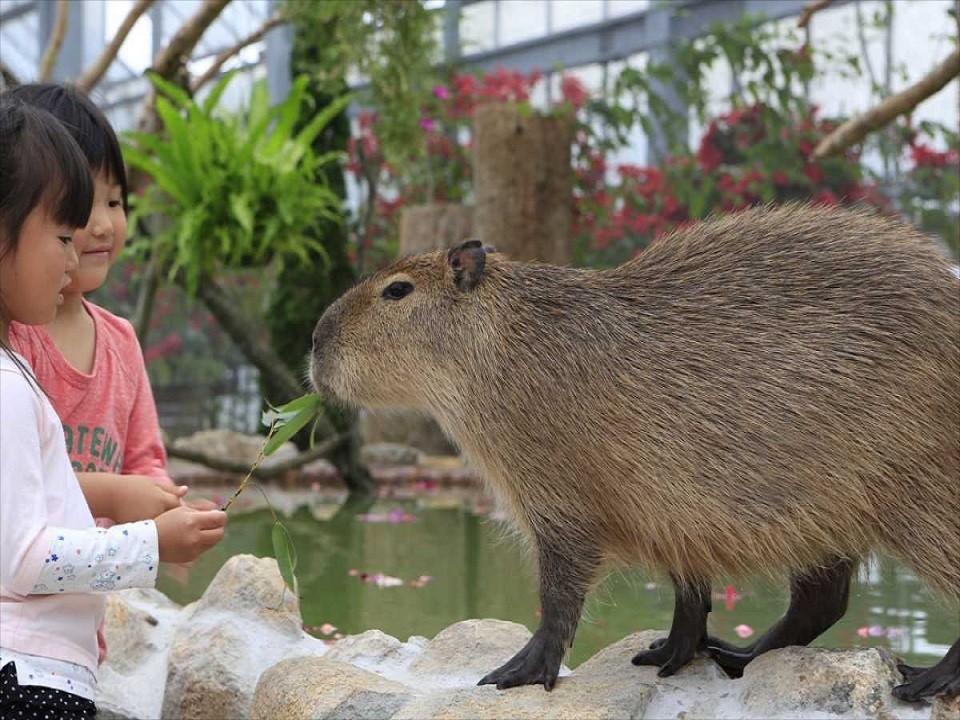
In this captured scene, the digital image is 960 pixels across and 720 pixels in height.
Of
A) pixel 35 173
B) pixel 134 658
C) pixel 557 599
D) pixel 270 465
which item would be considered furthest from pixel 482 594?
pixel 270 465

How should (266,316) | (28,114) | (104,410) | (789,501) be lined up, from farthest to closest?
(266,316) < (104,410) < (789,501) < (28,114)

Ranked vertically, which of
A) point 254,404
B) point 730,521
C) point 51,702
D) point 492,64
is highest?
point 492,64

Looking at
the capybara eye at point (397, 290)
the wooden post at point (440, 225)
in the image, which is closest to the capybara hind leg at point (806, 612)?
the capybara eye at point (397, 290)

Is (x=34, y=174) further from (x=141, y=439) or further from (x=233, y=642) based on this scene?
(x=233, y=642)

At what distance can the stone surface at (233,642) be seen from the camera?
2.48m

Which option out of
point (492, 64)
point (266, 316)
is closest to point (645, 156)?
point (492, 64)

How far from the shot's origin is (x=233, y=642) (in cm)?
260

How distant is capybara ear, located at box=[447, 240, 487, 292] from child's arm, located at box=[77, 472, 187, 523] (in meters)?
0.67

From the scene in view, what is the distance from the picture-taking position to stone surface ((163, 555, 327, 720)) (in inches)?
97.5

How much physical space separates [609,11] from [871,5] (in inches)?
74.0

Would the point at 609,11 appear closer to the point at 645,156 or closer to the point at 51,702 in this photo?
the point at 645,156

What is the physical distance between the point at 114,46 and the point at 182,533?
3.70m

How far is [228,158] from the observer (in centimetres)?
555

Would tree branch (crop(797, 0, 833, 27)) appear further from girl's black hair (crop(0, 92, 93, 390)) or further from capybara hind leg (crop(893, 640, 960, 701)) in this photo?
girl's black hair (crop(0, 92, 93, 390))
